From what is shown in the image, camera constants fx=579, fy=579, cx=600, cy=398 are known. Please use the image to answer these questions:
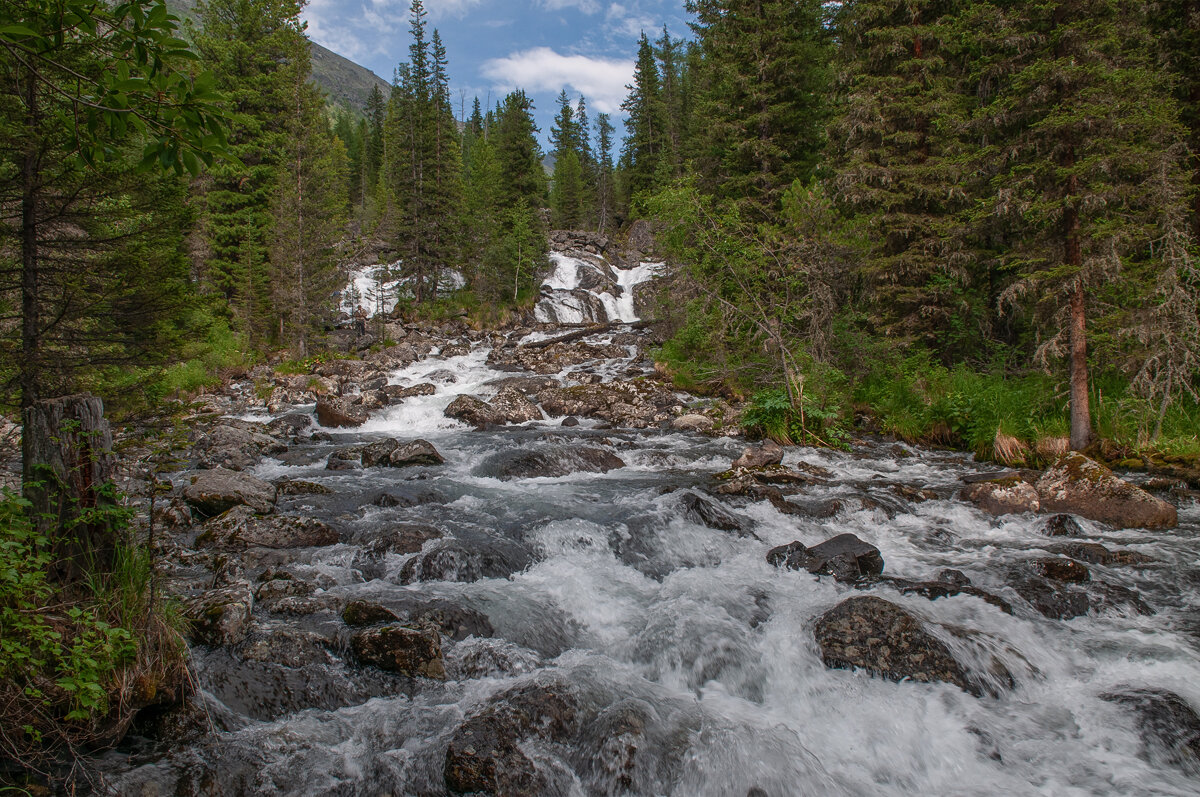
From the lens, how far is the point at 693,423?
51.6 ft

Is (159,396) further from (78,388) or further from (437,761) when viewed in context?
(437,761)

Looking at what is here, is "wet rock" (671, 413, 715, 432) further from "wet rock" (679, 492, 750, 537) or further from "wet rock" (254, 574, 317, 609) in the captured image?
"wet rock" (254, 574, 317, 609)

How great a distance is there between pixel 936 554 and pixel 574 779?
226 inches

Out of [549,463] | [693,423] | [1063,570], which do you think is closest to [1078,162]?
[1063,570]

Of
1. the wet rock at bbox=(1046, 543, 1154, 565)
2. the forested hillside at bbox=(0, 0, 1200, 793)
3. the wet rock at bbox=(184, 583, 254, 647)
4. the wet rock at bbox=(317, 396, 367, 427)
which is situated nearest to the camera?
the forested hillside at bbox=(0, 0, 1200, 793)

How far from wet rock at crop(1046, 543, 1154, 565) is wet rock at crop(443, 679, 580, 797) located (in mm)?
6423

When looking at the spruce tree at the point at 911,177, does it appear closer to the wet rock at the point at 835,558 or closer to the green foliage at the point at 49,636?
the wet rock at the point at 835,558

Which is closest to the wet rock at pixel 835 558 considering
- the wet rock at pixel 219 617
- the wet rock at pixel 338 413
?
the wet rock at pixel 219 617

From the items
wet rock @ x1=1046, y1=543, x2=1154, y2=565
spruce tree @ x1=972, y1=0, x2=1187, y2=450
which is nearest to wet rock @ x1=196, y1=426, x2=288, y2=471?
wet rock @ x1=1046, y1=543, x2=1154, y2=565

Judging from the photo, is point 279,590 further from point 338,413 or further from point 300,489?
point 338,413

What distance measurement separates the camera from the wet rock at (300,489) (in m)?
9.91

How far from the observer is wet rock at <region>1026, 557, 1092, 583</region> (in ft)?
20.8

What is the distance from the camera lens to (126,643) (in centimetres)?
345

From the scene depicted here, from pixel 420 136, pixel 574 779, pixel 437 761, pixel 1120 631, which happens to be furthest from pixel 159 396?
pixel 420 136
